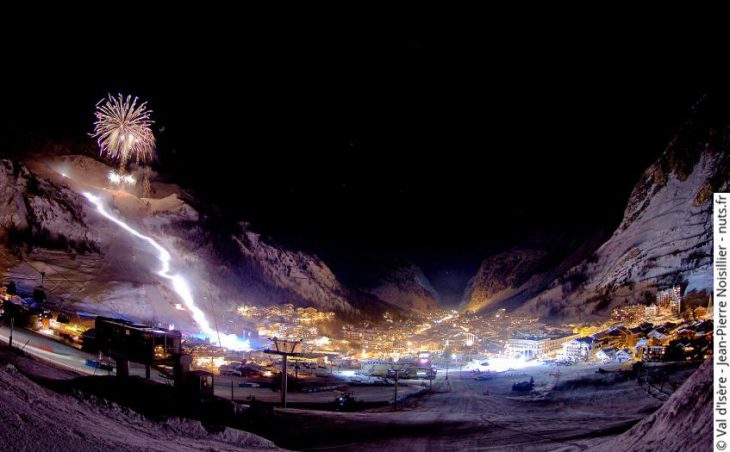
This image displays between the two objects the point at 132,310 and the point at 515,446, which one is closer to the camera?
the point at 515,446

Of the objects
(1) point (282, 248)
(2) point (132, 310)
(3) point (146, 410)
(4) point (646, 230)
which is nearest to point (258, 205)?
(1) point (282, 248)

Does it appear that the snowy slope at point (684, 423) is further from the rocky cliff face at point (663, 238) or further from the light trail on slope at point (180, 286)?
the rocky cliff face at point (663, 238)

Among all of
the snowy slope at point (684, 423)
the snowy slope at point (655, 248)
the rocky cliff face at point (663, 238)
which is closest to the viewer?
the snowy slope at point (684, 423)

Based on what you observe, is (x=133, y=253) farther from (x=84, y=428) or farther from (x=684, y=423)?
(x=684, y=423)

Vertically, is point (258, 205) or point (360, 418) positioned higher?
point (258, 205)

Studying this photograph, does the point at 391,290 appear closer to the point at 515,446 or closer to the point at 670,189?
the point at 670,189

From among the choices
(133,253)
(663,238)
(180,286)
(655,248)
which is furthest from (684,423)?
(663,238)

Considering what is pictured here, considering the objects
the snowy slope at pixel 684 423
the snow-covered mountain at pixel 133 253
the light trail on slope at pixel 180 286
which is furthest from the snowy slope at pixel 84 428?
the light trail on slope at pixel 180 286
